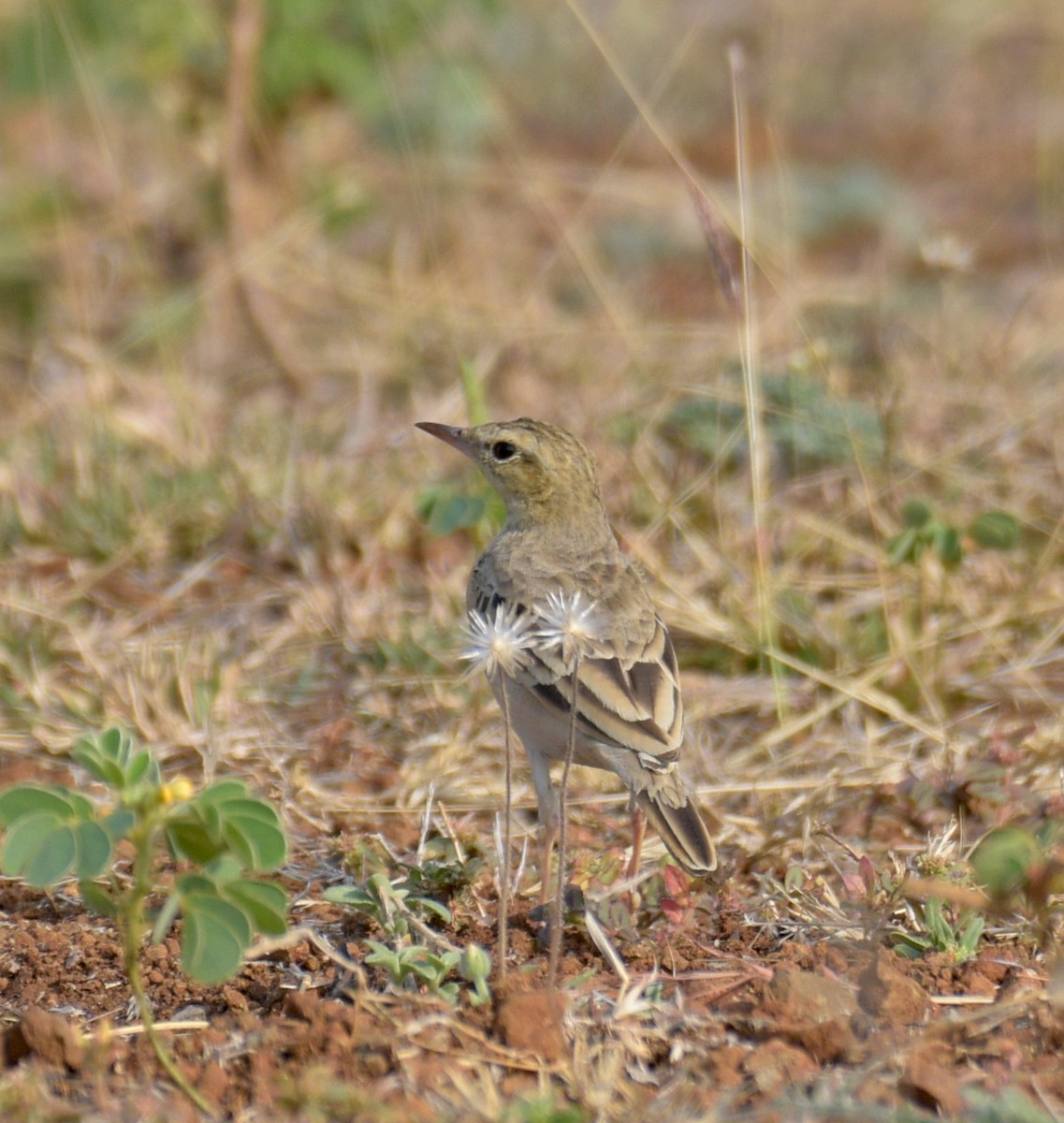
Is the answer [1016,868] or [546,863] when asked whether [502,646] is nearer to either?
[546,863]

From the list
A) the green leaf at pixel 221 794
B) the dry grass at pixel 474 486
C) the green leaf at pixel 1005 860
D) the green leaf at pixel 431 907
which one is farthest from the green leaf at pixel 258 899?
the green leaf at pixel 1005 860

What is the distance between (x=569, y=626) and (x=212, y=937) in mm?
889

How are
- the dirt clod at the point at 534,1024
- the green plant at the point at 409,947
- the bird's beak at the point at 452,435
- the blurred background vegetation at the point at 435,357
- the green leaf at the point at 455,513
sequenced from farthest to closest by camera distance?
the blurred background vegetation at the point at 435,357 → the green leaf at the point at 455,513 → the bird's beak at the point at 452,435 → the green plant at the point at 409,947 → the dirt clod at the point at 534,1024

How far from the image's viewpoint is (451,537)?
18.8ft

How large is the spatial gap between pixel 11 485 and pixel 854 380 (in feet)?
11.2

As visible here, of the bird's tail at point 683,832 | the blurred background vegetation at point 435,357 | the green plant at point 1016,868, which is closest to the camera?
the green plant at point 1016,868

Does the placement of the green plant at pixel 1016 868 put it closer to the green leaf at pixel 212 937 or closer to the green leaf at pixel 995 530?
the green leaf at pixel 212 937

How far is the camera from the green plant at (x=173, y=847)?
2678mm

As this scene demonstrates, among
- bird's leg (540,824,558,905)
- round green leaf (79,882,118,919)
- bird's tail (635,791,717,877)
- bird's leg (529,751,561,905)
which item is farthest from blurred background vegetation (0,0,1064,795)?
round green leaf (79,882,118,919)

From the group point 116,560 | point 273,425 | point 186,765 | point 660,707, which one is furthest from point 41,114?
point 660,707

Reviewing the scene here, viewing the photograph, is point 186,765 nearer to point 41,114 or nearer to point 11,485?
point 11,485

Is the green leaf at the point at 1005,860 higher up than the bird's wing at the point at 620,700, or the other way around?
the green leaf at the point at 1005,860

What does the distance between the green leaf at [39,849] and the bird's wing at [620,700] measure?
1.20 meters

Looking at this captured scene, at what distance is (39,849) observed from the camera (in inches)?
107
